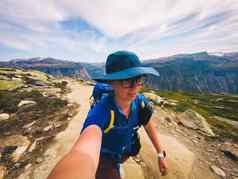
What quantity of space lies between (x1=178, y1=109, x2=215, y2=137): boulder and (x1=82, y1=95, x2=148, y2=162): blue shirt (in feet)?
29.9

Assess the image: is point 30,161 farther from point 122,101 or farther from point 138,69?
point 138,69

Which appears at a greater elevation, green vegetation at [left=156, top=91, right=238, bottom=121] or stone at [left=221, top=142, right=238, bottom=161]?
stone at [left=221, top=142, right=238, bottom=161]

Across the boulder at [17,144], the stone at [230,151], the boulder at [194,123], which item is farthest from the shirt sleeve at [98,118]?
the boulder at [194,123]

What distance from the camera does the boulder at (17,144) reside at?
643 centimetres

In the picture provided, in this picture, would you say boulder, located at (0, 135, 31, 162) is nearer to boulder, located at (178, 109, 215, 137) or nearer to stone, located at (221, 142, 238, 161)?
stone, located at (221, 142, 238, 161)

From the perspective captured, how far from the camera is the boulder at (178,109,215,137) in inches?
414

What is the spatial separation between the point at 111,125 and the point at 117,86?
2.15 ft

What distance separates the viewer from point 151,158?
21.0 ft

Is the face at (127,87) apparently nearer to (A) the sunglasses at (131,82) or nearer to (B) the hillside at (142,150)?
(A) the sunglasses at (131,82)

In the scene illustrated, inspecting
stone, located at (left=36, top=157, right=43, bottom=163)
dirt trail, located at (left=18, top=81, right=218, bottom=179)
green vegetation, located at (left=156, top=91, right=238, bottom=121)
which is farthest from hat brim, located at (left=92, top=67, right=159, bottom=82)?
green vegetation, located at (left=156, top=91, right=238, bottom=121)

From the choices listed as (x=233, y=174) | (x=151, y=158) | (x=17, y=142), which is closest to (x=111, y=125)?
(x=151, y=158)

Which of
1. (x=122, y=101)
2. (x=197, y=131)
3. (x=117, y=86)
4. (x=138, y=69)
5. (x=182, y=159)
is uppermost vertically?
(x=138, y=69)

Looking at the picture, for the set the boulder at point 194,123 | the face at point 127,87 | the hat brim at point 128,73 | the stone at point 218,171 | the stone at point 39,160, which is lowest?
the boulder at point 194,123

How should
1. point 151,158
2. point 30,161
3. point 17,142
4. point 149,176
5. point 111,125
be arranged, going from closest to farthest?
1. point 111,125
2. point 149,176
3. point 30,161
4. point 151,158
5. point 17,142
